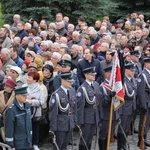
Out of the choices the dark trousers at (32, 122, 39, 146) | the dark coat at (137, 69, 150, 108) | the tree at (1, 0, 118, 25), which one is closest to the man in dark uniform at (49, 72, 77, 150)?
the dark trousers at (32, 122, 39, 146)

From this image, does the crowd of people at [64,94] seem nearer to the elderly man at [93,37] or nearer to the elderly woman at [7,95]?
the elderly woman at [7,95]

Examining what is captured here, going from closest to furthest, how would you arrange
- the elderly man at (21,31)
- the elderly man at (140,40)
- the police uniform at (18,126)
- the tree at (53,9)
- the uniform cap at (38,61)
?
1. the police uniform at (18,126)
2. the uniform cap at (38,61)
3. the elderly man at (21,31)
4. the elderly man at (140,40)
5. the tree at (53,9)

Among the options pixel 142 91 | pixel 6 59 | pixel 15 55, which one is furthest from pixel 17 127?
pixel 15 55

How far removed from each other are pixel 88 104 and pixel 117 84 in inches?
27.5

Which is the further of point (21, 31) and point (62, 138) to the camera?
point (21, 31)

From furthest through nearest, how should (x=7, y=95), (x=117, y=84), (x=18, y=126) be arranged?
(x=117, y=84), (x=7, y=95), (x=18, y=126)

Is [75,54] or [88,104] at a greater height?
[75,54]

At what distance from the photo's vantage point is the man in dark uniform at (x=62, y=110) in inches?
345

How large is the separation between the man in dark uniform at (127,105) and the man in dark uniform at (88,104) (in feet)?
2.84

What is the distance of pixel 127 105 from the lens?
10188mm

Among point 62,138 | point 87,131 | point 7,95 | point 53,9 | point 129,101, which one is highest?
point 7,95

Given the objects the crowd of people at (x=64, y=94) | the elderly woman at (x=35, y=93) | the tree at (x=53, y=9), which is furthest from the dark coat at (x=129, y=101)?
the tree at (x=53, y=9)

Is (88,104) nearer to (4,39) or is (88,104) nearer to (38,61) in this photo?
(38,61)

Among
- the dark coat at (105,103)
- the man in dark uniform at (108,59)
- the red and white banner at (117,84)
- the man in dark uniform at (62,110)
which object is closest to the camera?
the man in dark uniform at (62,110)
